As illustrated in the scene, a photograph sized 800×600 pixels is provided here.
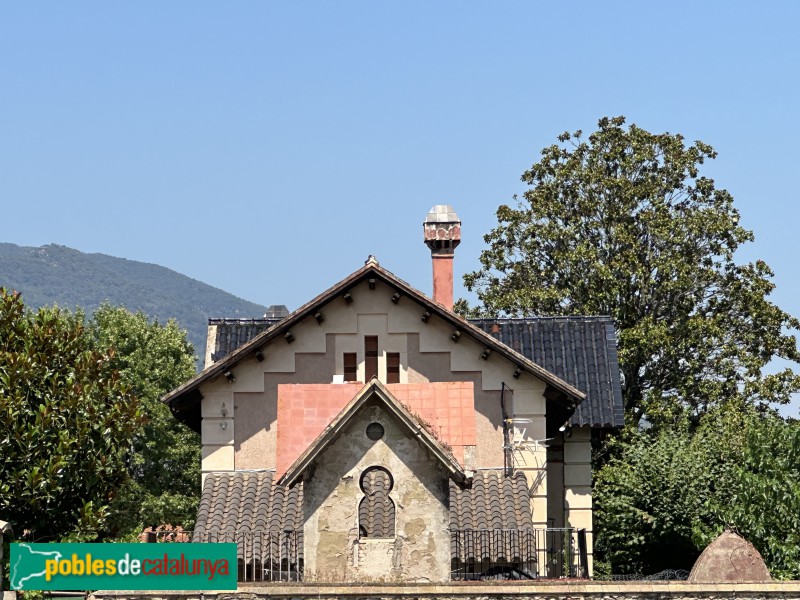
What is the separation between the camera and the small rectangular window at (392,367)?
1652 inches

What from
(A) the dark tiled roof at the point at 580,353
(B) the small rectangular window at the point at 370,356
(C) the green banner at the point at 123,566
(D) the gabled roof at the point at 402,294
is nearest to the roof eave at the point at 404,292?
(D) the gabled roof at the point at 402,294

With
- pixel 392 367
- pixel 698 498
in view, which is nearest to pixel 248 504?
pixel 392 367

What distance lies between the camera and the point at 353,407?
31.6 m

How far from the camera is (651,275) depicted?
6253cm

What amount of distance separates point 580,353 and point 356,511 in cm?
1865

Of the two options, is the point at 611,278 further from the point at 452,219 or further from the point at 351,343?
the point at 351,343

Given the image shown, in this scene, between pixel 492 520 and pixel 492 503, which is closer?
pixel 492 520

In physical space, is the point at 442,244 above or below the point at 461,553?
above

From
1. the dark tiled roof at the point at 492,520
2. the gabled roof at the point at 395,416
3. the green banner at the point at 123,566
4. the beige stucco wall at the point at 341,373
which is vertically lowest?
the green banner at the point at 123,566

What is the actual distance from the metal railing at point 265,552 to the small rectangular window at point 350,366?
5.23 metres

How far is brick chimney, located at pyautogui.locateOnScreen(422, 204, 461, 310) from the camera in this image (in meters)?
45.7

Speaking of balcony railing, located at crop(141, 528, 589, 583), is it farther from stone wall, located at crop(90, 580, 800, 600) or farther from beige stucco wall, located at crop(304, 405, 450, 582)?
stone wall, located at crop(90, 580, 800, 600)

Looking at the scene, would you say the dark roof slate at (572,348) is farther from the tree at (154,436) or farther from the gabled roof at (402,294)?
the tree at (154,436)

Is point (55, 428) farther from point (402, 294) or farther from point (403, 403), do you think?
point (403, 403)
